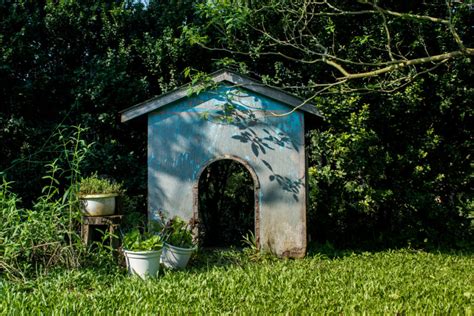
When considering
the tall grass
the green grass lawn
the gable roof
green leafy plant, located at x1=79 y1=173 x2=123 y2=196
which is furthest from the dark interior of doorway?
the tall grass

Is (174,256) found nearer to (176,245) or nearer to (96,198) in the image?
(176,245)

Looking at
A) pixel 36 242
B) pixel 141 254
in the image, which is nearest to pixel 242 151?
pixel 141 254

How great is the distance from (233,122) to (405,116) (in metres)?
4.18

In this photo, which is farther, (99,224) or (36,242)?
(99,224)

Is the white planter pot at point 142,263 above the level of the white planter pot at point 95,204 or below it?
below

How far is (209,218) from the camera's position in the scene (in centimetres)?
1067

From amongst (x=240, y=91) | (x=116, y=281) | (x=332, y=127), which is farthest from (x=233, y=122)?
(x=116, y=281)

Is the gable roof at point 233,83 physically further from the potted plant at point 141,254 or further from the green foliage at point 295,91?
the potted plant at point 141,254

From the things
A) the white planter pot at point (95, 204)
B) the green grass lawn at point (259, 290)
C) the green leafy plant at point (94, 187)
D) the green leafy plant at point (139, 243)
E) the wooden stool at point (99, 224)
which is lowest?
the green grass lawn at point (259, 290)

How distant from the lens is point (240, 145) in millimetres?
7879

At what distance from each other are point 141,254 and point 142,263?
0.13 metres

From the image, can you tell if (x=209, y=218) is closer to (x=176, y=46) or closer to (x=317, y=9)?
(x=176, y=46)

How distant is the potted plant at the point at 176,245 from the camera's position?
6.84 meters

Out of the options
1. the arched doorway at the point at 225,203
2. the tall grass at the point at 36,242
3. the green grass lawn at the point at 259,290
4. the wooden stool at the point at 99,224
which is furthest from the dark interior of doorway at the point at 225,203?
the tall grass at the point at 36,242
